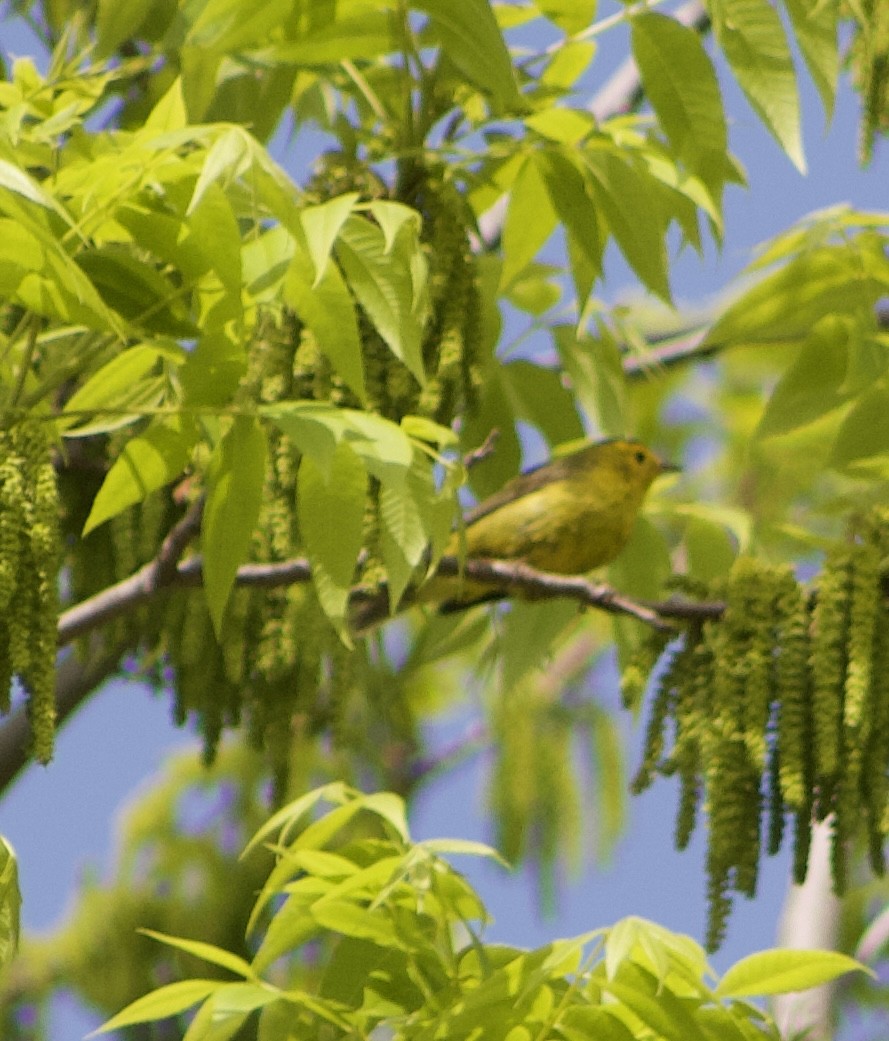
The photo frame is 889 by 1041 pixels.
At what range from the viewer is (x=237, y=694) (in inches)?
172

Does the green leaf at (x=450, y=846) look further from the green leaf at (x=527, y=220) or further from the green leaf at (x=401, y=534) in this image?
the green leaf at (x=527, y=220)

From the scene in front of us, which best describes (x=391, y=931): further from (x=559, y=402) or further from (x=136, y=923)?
(x=136, y=923)

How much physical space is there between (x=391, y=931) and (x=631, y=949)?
1.47ft

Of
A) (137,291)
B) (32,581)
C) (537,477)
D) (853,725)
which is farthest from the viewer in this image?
(537,477)

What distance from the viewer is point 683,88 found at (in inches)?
157

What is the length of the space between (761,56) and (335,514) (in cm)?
134

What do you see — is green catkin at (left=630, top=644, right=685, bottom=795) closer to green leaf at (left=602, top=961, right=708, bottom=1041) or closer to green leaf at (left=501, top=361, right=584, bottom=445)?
green leaf at (left=602, top=961, right=708, bottom=1041)

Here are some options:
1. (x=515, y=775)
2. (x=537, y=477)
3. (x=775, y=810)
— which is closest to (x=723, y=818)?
(x=775, y=810)

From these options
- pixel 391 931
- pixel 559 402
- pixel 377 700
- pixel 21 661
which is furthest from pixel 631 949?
pixel 377 700

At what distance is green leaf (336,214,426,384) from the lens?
334cm

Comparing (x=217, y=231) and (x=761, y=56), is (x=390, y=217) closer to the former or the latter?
(x=217, y=231)

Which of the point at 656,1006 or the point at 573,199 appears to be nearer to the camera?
the point at 656,1006

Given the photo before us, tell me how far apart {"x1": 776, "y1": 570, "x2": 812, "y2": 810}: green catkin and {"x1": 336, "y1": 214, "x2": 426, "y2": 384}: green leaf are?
108cm

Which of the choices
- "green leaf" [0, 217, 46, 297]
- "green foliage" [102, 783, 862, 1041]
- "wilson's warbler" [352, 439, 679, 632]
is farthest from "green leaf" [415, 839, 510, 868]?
"wilson's warbler" [352, 439, 679, 632]
